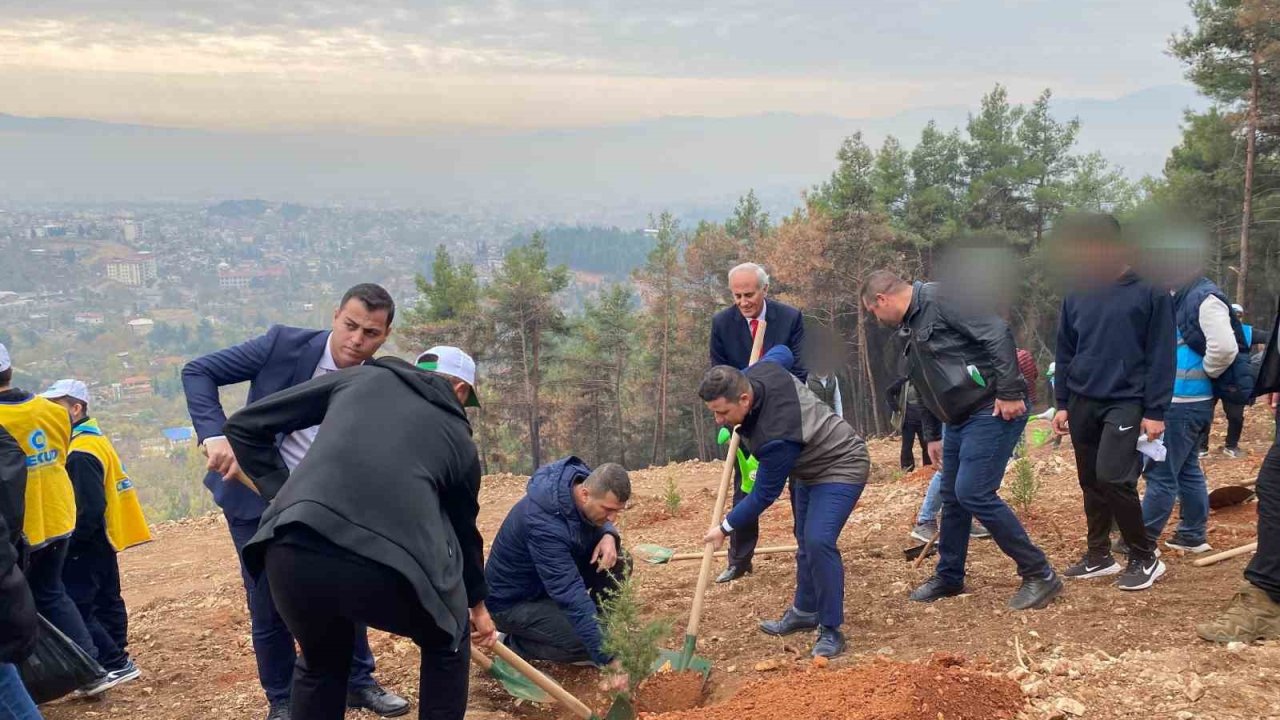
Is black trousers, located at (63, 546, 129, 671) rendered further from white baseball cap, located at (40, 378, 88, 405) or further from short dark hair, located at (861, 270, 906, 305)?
short dark hair, located at (861, 270, 906, 305)

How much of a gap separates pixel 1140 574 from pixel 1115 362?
127 cm

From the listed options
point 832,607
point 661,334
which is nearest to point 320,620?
point 832,607

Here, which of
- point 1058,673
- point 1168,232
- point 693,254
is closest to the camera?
point 1058,673

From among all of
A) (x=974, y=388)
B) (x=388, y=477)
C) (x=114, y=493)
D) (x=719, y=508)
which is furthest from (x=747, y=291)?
(x=114, y=493)

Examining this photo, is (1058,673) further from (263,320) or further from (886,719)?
(263,320)

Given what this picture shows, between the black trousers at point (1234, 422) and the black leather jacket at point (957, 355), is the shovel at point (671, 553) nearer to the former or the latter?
the black leather jacket at point (957, 355)

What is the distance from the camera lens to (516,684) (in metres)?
4.65

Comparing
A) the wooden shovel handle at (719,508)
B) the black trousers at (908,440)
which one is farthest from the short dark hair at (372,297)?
the black trousers at (908,440)

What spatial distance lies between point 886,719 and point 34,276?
A: 506ft

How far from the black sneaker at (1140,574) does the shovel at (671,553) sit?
227 cm

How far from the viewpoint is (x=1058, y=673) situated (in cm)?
390

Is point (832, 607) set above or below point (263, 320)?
above

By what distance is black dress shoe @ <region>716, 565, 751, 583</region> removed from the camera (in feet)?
21.3

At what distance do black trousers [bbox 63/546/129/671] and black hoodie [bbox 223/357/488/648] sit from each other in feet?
8.82
